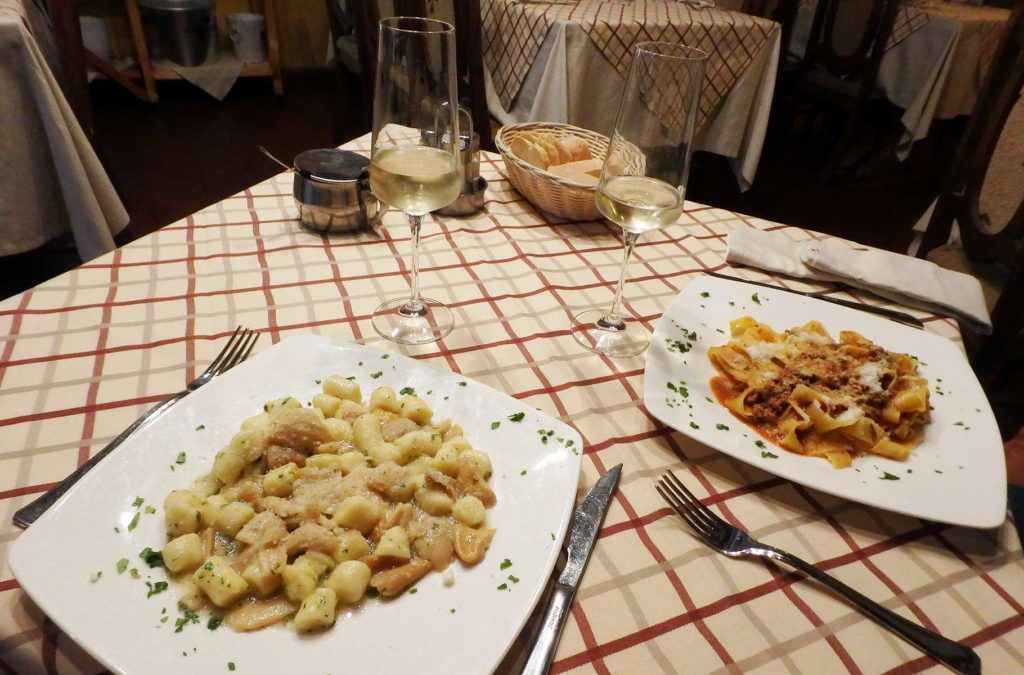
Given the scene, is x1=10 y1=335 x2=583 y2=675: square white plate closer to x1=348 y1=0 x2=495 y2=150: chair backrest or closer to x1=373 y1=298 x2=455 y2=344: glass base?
x1=373 y1=298 x2=455 y2=344: glass base

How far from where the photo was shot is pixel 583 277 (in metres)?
1.22

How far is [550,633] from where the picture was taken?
1.87ft

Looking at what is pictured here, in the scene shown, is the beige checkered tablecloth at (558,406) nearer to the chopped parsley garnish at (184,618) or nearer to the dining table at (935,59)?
the chopped parsley garnish at (184,618)

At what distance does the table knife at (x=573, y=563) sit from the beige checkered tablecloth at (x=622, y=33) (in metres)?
2.06

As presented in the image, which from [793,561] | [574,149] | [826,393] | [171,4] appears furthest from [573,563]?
[171,4]

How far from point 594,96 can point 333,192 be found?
66.5 inches

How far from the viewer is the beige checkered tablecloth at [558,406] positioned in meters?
0.60

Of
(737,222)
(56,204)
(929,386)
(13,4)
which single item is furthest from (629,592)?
(13,4)

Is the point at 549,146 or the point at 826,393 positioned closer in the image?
the point at 826,393

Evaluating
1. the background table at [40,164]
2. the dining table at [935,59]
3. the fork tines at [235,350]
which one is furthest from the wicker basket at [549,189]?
the dining table at [935,59]

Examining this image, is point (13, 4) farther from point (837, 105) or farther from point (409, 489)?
point (837, 105)

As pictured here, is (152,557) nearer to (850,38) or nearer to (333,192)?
(333,192)

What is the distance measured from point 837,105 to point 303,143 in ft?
11.4

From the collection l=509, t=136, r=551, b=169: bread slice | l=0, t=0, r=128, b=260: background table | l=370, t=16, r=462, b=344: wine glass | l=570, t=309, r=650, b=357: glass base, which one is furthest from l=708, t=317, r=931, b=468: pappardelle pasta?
l=0, t=0, r=128, b=260: background table
